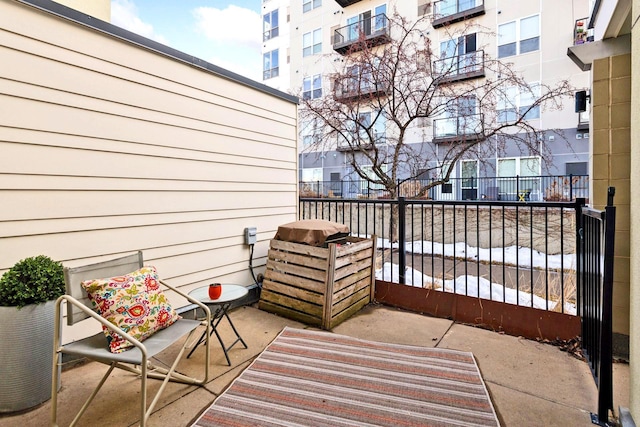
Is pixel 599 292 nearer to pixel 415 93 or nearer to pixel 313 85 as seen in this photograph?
pixel 415 93

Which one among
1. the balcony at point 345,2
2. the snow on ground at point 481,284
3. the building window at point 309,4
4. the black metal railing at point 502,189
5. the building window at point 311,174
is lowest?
the snow on ground at point 481,284

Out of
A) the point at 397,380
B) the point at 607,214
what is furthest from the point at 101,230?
the point at 607,214

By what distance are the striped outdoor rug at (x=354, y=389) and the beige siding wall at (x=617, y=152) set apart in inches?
50.4

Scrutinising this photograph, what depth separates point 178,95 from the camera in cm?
313

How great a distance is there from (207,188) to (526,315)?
329 cm

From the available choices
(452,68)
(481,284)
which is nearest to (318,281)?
(481,284)

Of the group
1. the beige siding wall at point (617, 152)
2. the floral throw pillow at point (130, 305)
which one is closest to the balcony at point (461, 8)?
the beige siding wall at point (617, 152)

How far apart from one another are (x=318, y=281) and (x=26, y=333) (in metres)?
2.13

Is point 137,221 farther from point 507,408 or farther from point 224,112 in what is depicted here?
point 507,408

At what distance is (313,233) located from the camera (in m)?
3.36

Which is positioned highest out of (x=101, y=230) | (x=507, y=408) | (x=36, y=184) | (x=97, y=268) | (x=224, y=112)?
(x=224, y=112)

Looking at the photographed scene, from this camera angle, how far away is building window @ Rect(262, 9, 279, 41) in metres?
20.6

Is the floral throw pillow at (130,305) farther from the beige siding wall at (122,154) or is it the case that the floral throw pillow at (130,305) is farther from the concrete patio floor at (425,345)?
the beige siding wall at (122,154)

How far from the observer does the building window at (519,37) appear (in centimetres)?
1221
